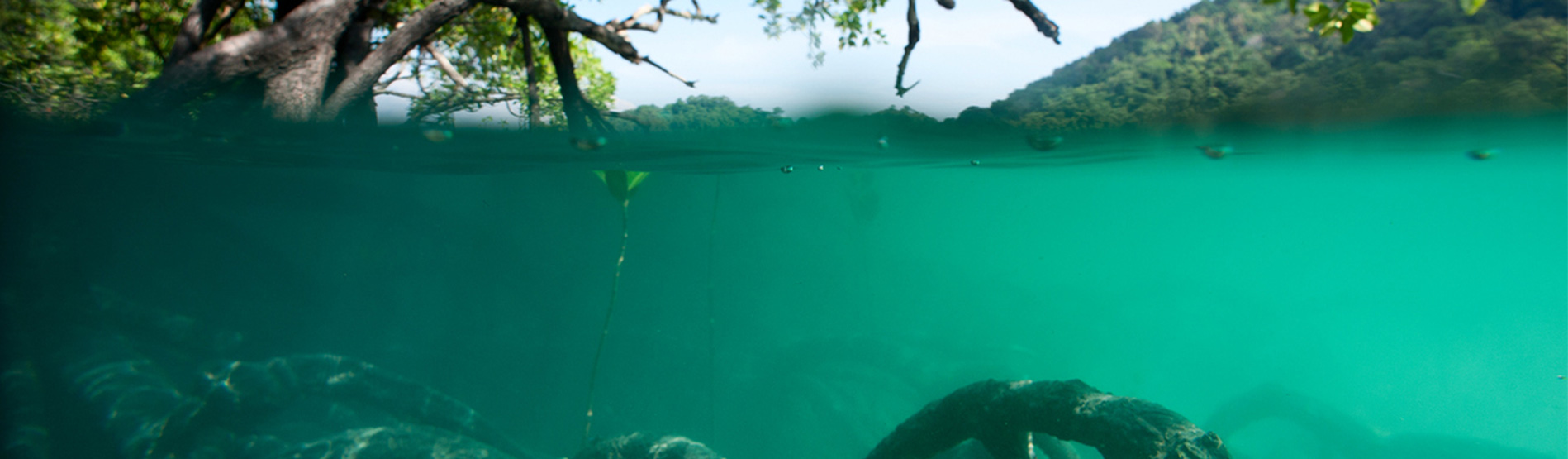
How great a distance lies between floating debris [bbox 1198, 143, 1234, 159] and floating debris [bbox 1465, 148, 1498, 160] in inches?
151

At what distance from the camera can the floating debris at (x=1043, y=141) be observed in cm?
888

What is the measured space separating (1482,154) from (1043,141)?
933 cm

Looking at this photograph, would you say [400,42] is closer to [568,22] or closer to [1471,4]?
[568,22]

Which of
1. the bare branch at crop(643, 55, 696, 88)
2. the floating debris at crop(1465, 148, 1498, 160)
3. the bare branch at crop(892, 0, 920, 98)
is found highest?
the bare branch at crop(892, 0, 920, 98)

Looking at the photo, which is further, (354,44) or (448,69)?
(448,69)

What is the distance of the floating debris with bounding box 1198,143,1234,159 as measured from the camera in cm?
1095

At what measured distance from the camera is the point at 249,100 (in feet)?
19.3

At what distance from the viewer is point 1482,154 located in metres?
11.5

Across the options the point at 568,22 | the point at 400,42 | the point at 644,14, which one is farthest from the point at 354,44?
the point at 644,14

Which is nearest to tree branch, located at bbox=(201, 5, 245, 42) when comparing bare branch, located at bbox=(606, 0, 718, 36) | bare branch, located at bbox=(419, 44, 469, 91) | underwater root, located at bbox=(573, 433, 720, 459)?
bare branch, located at bbox=(419, 44, 469, 91)

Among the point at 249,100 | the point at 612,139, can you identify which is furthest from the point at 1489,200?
the point at 249,100

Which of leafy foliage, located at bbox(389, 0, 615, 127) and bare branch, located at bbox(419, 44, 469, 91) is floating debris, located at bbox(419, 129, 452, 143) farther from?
bare branch, located at bbox(419, 44, 469, 91)

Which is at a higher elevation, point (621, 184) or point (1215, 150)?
point (1215, 150)

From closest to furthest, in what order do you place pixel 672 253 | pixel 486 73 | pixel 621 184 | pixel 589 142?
pixel 486 73 < pixel 589 142 < pixel 621 184 < pixel 672 253
